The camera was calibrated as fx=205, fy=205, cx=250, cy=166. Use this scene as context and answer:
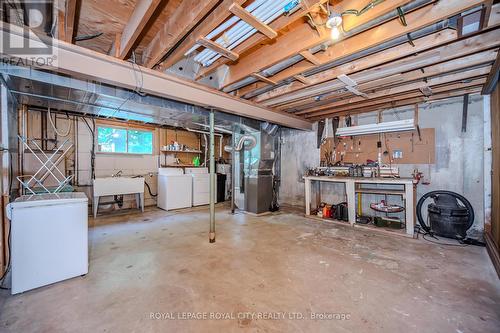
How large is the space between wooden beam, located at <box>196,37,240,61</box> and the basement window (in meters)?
4.13

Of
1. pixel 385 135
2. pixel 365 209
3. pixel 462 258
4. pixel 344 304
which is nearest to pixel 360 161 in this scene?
pixel 385 135

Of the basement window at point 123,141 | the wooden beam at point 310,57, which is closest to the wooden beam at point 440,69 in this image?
the wooden beam at point 310,57

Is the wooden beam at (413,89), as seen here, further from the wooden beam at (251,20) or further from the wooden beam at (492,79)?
the wooden beam at (251,20)

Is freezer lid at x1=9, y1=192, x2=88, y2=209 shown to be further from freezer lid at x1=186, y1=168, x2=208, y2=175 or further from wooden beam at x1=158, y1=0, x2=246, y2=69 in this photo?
freezer lid at x1=186, y1=168, x2=208, y2=175

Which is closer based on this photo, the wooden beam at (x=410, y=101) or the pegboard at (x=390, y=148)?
the wooden beam at (x=410, y=101)

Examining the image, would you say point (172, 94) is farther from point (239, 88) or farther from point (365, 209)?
point (365, 209)

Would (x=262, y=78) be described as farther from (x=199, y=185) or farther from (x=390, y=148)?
(x=199, y=185)

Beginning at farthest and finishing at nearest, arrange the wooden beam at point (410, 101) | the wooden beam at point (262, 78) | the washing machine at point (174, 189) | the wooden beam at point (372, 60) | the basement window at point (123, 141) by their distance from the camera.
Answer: the washing machine at point (174, 189)
the basement window at point (123, 141)
the wooden beam at point (410, 101)
the wooden beam at point (262, 78)
the wooden beam at point (372, 60)

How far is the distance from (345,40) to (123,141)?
520 centimetres

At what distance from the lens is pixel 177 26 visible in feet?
5.89

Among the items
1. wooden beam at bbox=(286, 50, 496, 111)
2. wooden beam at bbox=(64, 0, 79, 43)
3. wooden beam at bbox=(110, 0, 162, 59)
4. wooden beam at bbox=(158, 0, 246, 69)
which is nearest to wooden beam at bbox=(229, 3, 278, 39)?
wooden beam at bbox=(158, 0, 246, 69)

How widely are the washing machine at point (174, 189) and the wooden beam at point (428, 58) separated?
3.71 meters

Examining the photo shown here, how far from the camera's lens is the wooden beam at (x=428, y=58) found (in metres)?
1.93

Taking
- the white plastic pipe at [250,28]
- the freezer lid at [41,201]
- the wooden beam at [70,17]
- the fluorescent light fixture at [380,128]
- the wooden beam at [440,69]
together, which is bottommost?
the freezer lid at [41,201]
